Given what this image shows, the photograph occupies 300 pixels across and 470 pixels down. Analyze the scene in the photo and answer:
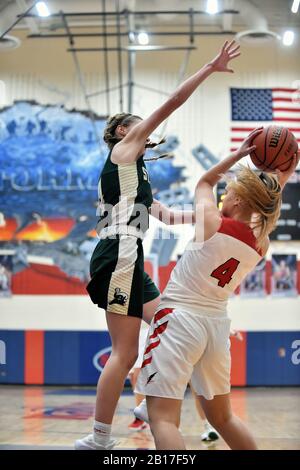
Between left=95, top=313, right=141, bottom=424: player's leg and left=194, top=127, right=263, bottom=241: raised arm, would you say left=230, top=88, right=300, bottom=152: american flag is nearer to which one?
left=194, top=127, right=263, bottom=241: raised arm

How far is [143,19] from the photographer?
10508 mm

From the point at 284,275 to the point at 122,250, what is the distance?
7572 millimetres

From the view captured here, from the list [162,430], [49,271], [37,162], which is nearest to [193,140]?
[37,162]

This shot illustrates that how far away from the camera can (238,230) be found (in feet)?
9.86

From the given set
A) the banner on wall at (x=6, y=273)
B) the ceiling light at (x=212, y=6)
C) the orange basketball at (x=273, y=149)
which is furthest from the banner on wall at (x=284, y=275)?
the orange basketball at (x=273, y=149)

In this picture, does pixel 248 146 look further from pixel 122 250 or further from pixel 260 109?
pixel 260 109

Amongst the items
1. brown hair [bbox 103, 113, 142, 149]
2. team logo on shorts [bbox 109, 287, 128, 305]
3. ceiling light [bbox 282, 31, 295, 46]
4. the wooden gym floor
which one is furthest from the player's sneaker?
ceiling light [bbox 282, 31, 295, 46]

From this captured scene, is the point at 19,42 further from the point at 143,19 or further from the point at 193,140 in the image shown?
the point at 193,140

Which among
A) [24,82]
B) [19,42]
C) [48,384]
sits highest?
[19,42]

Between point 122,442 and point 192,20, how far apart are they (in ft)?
24.9

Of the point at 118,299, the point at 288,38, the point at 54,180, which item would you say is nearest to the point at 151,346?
the point at 118,299

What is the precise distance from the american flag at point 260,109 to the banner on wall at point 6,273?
4.61 metres

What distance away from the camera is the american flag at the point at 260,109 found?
10352 millimetres

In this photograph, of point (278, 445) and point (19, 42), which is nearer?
point (278, 445)
